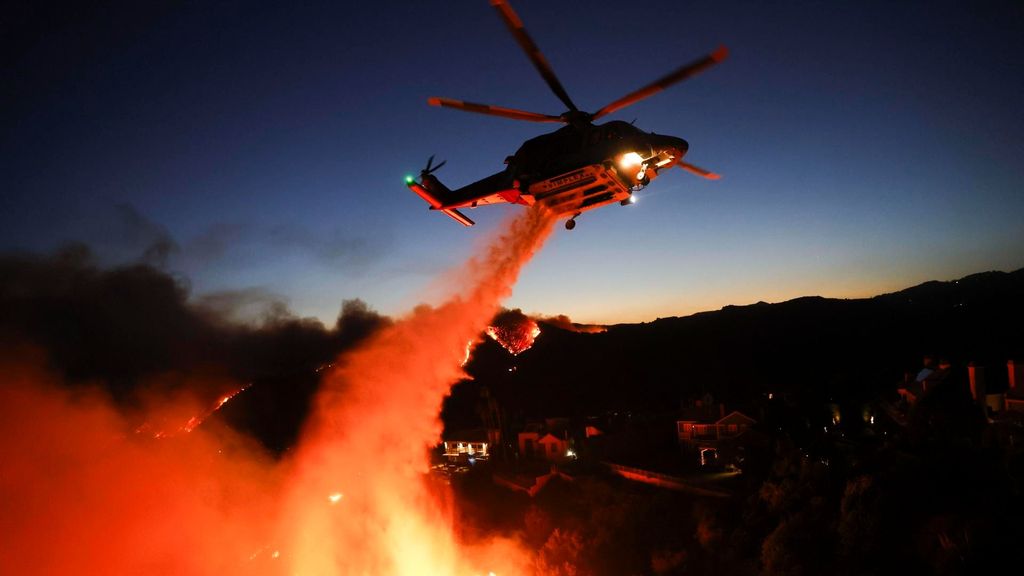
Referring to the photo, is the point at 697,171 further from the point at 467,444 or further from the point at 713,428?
the point at 467,444

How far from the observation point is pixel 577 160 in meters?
11.5

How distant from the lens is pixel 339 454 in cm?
2553

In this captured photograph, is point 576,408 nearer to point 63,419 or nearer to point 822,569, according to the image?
point 822,569

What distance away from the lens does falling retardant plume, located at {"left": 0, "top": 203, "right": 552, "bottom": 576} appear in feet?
51.7

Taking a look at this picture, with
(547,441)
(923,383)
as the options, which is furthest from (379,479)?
(923,383)

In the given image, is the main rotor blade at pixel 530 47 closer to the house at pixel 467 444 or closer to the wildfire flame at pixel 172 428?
the wildfire flame at pixel 172 428

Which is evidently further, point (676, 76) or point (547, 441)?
point (547, 441)

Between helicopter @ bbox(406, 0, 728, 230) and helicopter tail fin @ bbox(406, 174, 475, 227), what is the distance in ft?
5.73

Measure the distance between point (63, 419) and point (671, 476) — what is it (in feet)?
71.9

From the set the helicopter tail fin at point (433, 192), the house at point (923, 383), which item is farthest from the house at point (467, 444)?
the helicopter tail fin at point (433, 192)

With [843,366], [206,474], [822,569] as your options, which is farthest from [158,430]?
[843,366]

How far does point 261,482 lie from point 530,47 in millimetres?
22694

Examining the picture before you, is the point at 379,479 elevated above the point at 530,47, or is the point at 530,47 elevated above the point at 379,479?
the point at 530,47

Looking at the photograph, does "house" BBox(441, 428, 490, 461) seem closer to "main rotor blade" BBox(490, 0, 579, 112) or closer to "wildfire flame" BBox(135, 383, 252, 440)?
"wildfire flame" BBox(135, 383, 252, 440)
